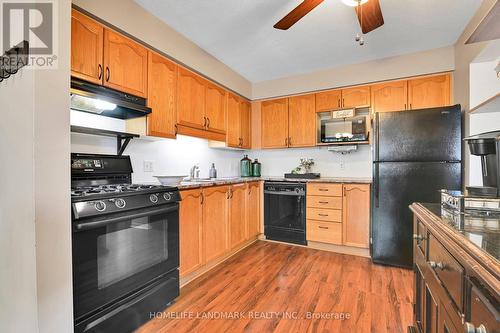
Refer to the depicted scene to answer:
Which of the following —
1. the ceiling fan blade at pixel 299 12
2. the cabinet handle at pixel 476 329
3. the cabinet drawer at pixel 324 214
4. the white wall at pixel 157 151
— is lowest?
the cabinet drawer at pixel 324 214

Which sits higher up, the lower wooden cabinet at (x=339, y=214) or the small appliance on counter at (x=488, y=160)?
the small appliance on counter at (x=488, y=160)

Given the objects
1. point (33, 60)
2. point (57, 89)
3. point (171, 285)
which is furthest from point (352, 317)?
point (33, 60)

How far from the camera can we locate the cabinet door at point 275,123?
3.71 meters

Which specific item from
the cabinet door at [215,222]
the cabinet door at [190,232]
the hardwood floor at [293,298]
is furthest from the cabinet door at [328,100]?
the cabinet door at [190,232]

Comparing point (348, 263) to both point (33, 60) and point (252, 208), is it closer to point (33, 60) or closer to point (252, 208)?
point (252, 208)

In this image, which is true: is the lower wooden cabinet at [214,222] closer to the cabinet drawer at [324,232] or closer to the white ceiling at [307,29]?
the cabinet drawer at [324,232]

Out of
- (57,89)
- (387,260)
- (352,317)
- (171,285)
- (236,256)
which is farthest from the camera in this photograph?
(236,256)

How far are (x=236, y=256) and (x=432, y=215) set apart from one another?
2291 millimetres

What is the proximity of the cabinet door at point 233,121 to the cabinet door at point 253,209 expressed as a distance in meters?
0.69

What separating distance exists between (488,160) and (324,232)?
6.77ft

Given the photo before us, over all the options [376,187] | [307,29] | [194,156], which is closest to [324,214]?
[376,187]

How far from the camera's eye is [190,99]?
2602mm

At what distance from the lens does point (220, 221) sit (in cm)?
261

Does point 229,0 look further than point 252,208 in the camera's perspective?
No
